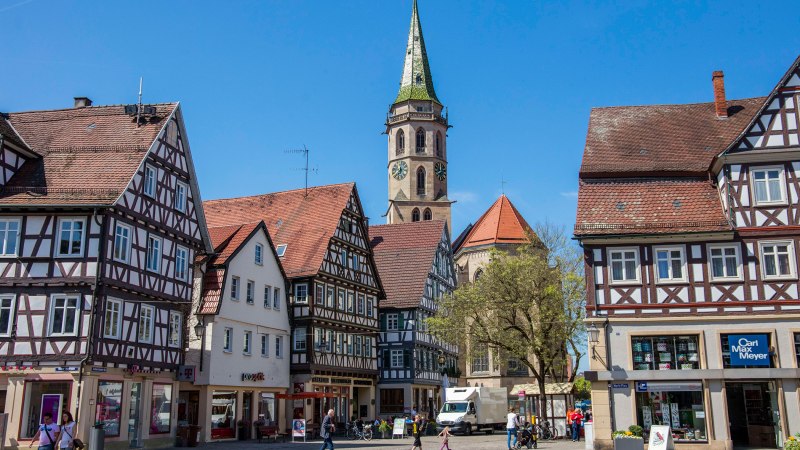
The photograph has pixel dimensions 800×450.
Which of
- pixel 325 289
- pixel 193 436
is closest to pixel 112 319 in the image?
pixel 193 436

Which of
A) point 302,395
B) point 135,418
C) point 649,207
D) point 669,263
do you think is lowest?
point 135,418

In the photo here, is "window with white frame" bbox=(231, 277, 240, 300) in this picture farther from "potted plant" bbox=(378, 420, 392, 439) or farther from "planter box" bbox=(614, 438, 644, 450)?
"planter box" bbox=(614, 438, 644, 450)

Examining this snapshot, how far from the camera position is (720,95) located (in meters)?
33.8

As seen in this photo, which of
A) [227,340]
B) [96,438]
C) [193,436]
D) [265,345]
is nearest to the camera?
[96,438]

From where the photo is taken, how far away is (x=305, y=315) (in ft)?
137

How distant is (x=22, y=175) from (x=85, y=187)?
2.66 metres

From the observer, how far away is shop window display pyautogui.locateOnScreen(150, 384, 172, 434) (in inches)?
1215

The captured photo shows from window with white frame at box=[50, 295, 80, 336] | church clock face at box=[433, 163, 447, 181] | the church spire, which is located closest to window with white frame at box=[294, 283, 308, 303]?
window with white frame at box=[50, 295, 80, 336]

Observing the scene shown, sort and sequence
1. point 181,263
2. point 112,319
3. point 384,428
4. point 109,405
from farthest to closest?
1. point 384,428
2. point 181,263
3. point 109,405
4. point 112,319

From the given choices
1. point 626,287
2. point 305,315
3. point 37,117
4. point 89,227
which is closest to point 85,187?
point 89,227

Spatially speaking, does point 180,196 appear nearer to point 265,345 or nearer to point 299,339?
point 265,345

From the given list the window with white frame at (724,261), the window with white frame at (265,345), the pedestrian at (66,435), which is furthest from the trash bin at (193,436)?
the window with white frame at (724,261)

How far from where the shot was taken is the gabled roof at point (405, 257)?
54.4m

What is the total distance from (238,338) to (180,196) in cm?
740
